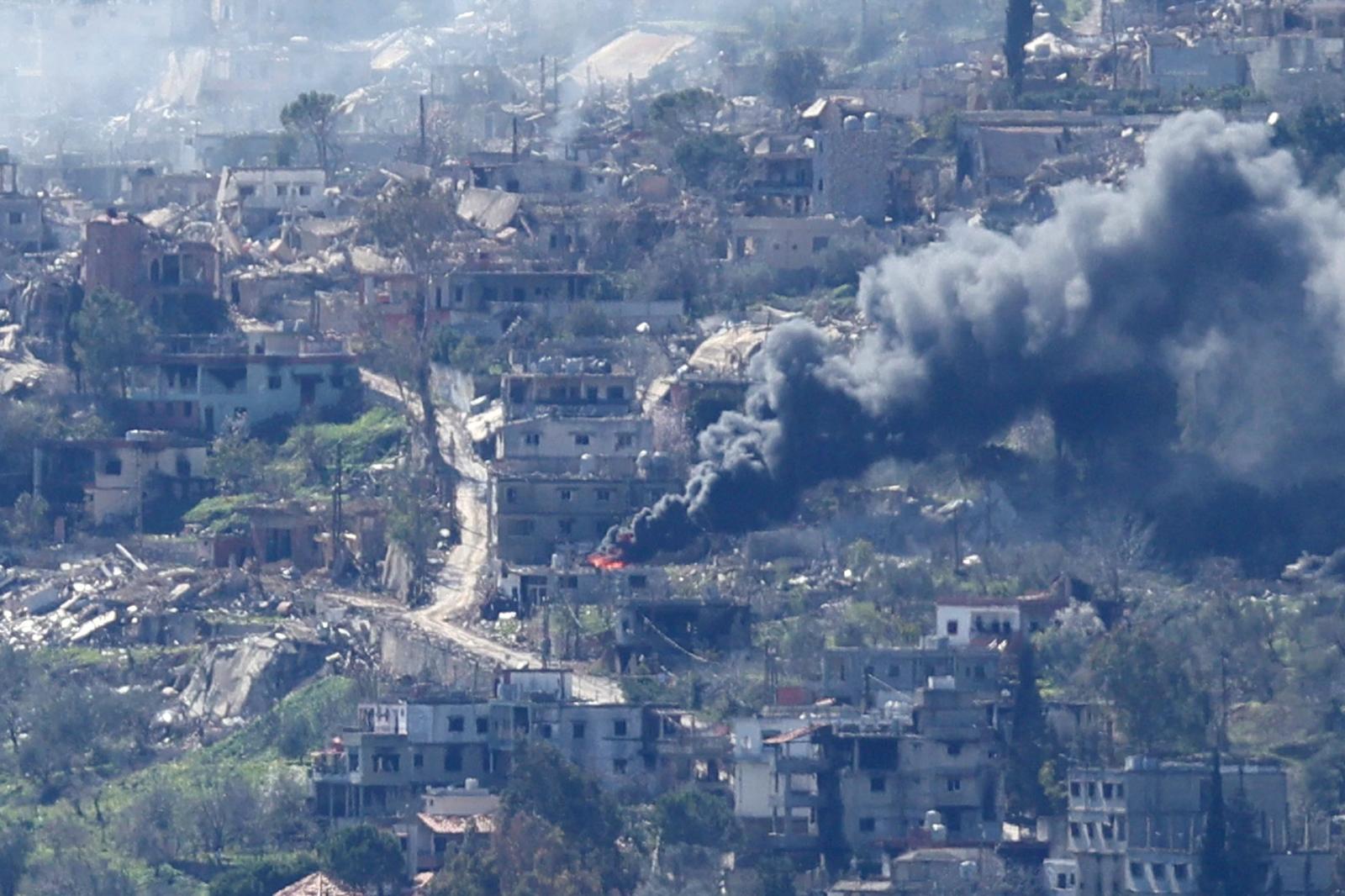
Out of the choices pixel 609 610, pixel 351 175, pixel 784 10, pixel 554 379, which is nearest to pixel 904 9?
pixel 784 10

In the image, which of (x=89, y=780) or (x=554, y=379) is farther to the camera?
(x=554, y=379)

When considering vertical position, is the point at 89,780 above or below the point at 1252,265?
below

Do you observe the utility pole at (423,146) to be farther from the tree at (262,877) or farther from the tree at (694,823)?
the tree at (694,823)

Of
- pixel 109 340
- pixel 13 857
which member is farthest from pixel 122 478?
pixel 13 857

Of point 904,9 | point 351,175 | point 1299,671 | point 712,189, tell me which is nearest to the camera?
point 1299,671

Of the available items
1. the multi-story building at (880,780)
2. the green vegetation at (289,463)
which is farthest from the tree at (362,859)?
the green vegetation at (289,463)

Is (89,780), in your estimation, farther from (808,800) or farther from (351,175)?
(351,175)
